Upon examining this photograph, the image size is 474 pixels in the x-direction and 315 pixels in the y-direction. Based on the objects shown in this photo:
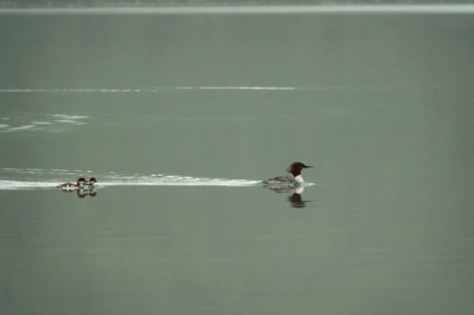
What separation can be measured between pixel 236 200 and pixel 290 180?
3.65 feet

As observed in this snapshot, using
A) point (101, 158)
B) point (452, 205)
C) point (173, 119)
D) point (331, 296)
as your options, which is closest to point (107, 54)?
point (173, 119)

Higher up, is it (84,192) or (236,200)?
(84,192)

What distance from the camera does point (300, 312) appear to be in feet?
35.0

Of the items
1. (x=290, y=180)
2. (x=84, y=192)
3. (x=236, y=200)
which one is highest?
(x=290, y=180)

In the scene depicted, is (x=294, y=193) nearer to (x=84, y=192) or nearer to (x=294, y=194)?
(x=294, y=194)

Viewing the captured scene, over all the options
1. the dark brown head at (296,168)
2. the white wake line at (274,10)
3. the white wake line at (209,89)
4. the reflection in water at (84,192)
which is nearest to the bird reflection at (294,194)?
the dark brown head at (296,168)

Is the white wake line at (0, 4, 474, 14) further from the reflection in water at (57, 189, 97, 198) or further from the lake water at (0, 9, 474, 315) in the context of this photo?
the reflection in water at (57, 189, 97, 198)

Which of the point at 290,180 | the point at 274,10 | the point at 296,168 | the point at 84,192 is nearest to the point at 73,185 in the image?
the point at 84,192

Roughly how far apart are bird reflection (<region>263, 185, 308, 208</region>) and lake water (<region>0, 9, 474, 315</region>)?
0.24 feet

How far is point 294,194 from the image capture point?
16.3m

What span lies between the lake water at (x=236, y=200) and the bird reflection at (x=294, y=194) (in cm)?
7

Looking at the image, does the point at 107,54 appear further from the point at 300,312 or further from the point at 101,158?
the point at 300,312

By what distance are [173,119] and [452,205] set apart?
41.3ft

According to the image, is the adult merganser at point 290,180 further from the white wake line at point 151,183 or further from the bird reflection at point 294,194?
the white wake line at point 151,183
